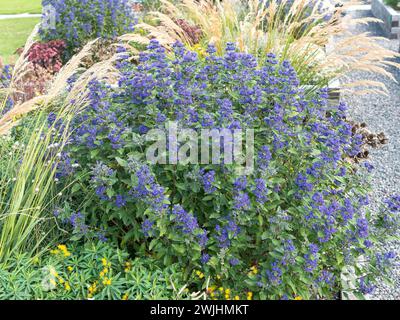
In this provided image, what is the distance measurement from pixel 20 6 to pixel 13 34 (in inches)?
134

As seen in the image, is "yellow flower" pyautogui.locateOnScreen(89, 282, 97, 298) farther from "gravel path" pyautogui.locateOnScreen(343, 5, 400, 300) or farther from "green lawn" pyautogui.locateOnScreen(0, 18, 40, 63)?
"green lawn" pyautogui.locateOnScreen(0, 18, 40, 63)

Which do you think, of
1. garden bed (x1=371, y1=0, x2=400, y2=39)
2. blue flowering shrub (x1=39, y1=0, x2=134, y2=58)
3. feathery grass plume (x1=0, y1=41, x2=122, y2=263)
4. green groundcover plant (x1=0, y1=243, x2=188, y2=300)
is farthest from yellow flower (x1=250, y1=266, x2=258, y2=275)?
garden bed (x1=371, y1=0, x2=400, y2=39)

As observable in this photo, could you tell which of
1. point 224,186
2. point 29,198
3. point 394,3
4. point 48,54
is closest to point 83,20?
point 48,54

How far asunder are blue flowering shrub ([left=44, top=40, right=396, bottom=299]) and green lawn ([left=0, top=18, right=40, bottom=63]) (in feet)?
20.0

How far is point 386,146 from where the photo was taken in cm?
543

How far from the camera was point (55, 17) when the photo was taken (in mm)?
6188

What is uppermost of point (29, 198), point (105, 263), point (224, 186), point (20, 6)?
point (224, 186)

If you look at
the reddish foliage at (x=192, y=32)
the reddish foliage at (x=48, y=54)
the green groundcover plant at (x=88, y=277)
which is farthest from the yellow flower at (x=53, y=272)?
the reddish foliage at (x=192, y=32)

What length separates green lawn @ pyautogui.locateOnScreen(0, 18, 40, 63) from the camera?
8983 mm

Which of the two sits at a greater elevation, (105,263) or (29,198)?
(29,198)

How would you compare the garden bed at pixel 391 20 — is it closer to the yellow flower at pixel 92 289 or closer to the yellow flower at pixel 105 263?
the yellow flower at pixel 105 263

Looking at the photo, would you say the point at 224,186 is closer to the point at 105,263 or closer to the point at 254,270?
the point at 254,270

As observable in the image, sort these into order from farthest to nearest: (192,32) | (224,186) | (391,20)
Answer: (391,20), (192,32), (224,186)

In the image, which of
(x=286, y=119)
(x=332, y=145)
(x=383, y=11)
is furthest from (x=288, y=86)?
(x=383, y=11)
